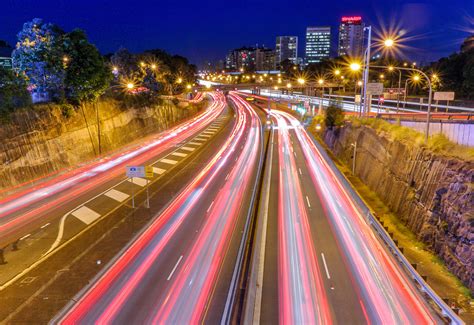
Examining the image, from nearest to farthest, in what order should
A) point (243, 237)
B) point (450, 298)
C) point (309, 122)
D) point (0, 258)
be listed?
point (450, 298) → point (0, 258) → point (243, 237) → point (309, 122)

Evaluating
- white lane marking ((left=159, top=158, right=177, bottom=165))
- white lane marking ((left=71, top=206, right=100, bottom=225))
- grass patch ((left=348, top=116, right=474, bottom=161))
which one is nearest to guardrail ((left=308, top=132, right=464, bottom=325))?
grass patch ((left=348, top=116, right=474, bottom=161))

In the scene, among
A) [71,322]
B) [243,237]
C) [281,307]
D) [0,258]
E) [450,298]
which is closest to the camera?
[71,322]

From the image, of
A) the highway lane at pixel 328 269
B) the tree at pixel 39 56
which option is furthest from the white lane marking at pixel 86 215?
the tree at pixel 39 56

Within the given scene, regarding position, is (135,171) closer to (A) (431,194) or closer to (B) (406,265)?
(B) (406,265)

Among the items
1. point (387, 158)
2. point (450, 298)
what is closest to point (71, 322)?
point (450, 298)

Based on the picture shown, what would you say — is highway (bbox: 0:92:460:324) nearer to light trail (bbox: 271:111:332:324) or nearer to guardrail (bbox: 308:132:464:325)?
light trail (bbox: 271:111:332:324)

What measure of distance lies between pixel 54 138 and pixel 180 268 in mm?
Result: 25056

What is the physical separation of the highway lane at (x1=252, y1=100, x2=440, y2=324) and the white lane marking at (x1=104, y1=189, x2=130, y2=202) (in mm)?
11647

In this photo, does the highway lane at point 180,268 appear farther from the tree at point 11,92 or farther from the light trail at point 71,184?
the tree at point 11,92

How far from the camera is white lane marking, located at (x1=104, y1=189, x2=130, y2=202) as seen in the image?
29.6m

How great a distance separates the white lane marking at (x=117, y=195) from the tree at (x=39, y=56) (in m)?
14.6

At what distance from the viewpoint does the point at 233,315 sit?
1444 cm

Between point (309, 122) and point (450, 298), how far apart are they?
2443 inches

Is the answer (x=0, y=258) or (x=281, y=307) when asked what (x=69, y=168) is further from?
(x=281, y=307)
